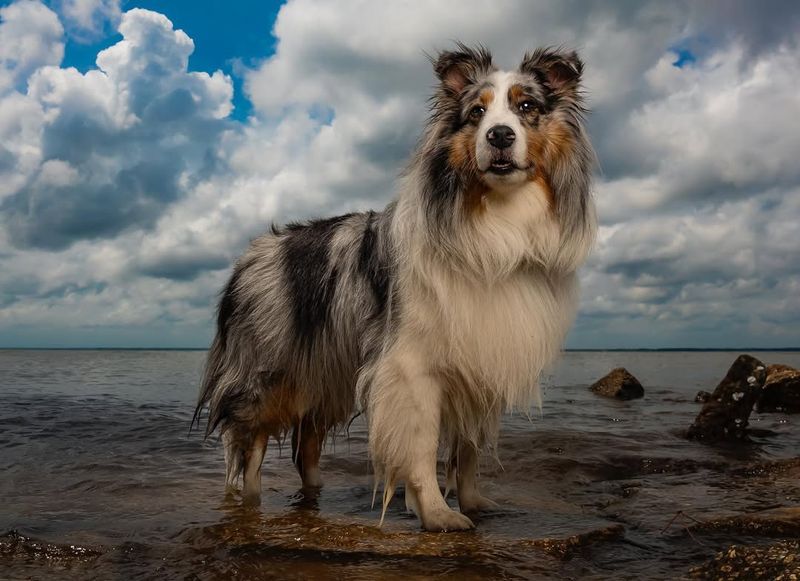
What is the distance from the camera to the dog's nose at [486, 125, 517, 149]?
389 cm

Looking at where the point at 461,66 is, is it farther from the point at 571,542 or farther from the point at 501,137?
the point at 571,542

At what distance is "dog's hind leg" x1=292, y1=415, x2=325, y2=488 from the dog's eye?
9.52ft

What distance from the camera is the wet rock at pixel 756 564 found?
2.85 m

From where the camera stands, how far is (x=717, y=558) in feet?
10.4

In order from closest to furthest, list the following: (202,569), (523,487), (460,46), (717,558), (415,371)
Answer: (717,558) < (202,569) < (415,371) < (460,46) < (523,487)

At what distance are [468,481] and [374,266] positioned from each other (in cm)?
163

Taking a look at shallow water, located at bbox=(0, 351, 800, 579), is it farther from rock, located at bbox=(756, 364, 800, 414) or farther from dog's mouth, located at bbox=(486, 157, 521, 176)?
dog's mouth, located at bbox=(486, 157, 521, 176)

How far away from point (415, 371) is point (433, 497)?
777 mm

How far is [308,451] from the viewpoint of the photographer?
591 cm

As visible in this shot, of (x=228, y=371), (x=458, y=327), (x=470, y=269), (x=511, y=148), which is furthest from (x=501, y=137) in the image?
(x=228, y=371)

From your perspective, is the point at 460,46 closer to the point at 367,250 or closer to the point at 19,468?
the point at 367,250

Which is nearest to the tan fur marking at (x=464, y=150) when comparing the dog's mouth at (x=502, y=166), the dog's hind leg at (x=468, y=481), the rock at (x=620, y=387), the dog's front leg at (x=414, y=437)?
the dog's mouth at (x=502, y=166)

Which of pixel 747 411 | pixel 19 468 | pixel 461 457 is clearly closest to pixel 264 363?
pixel 461 457

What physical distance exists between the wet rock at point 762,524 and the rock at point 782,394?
7.28 meters
